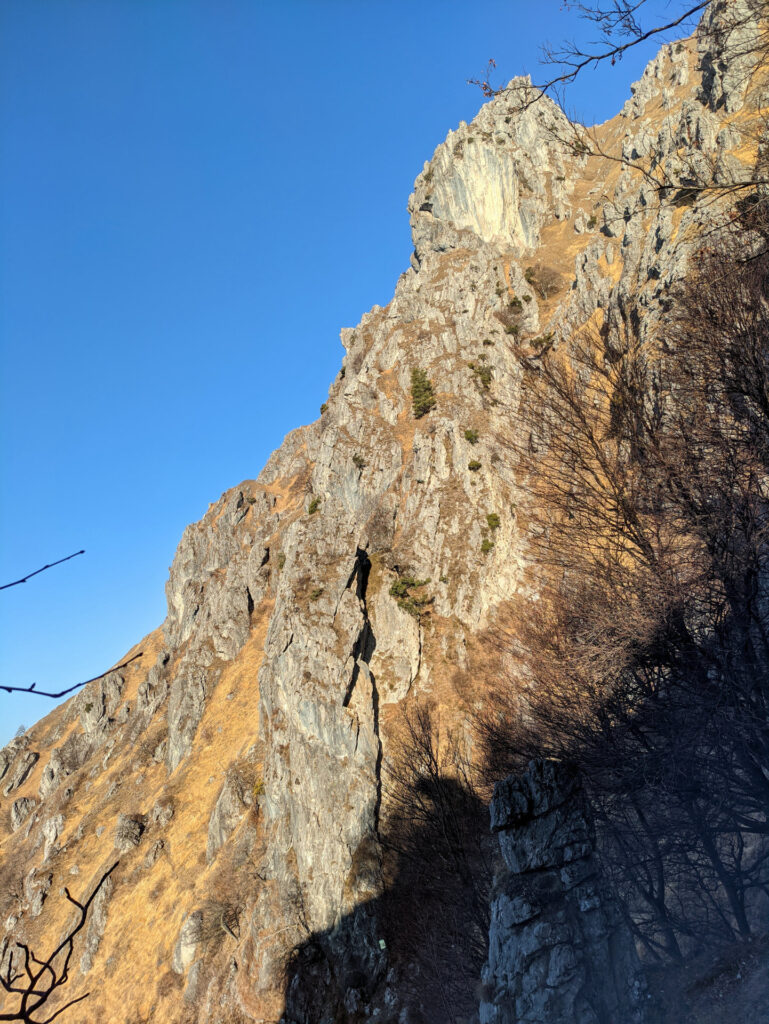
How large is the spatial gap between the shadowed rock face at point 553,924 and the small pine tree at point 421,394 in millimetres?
37713

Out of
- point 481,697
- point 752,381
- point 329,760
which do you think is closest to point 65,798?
point 329,760

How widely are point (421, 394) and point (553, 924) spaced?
136ft

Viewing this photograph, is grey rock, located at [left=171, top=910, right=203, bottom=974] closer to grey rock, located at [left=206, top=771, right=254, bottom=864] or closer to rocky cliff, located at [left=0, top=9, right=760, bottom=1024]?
rocky cliff, located at [left=0, top=9, right=760, bottom=1024]

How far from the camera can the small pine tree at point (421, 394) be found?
47.2m

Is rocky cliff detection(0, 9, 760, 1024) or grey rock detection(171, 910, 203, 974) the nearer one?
rocky cliff detection(0, 9, 760, 1024)

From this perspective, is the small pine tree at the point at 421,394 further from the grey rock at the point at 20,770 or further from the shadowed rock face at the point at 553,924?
the grey rock at the point at 20,770

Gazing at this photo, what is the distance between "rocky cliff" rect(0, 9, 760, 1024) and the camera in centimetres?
2702

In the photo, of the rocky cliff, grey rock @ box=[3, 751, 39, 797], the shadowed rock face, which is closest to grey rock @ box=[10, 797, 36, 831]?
the rocky cliff

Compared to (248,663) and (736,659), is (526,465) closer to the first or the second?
(736,659)

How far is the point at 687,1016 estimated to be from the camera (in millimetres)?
9820

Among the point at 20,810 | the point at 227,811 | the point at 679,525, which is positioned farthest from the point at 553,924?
the point at 20,810

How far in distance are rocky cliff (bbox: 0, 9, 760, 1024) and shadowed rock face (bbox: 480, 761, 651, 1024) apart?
743 centimetres

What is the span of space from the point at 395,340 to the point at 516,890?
49.9 m

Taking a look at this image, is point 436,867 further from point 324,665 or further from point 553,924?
point 553,924
